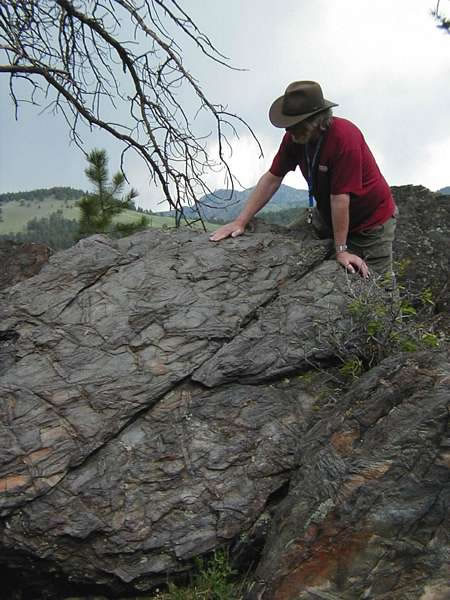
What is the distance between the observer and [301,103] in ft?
15.9

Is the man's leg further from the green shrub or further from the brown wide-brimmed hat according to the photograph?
the brown wide-brimmed hat

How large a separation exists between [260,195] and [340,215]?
95cm

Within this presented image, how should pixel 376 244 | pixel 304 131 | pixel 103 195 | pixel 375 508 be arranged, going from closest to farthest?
pixel 375 508, pixel 304 131, pixel 376 244, pixel 103 195

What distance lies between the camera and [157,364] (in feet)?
14.5

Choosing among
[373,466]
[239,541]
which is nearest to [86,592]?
[239,541]

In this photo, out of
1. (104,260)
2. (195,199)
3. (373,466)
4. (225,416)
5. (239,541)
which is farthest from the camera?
(195,199)

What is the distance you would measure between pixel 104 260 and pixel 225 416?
2.03 meters

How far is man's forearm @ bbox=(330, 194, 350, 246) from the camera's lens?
504 centimetres

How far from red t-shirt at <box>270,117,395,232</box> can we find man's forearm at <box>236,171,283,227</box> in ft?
0.29

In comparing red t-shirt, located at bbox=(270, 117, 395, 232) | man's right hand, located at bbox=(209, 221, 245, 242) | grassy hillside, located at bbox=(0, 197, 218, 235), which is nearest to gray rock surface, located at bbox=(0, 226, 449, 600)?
man's right hand, located at bbox=(209, 221, 245, 242)

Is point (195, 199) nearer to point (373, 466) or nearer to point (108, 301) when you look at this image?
point (108, 301)

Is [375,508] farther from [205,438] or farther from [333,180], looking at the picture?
[333,180]

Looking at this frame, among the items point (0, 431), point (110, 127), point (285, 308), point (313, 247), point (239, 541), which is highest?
point (110, 127)

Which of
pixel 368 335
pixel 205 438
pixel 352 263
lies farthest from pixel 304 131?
pixel 205 438
